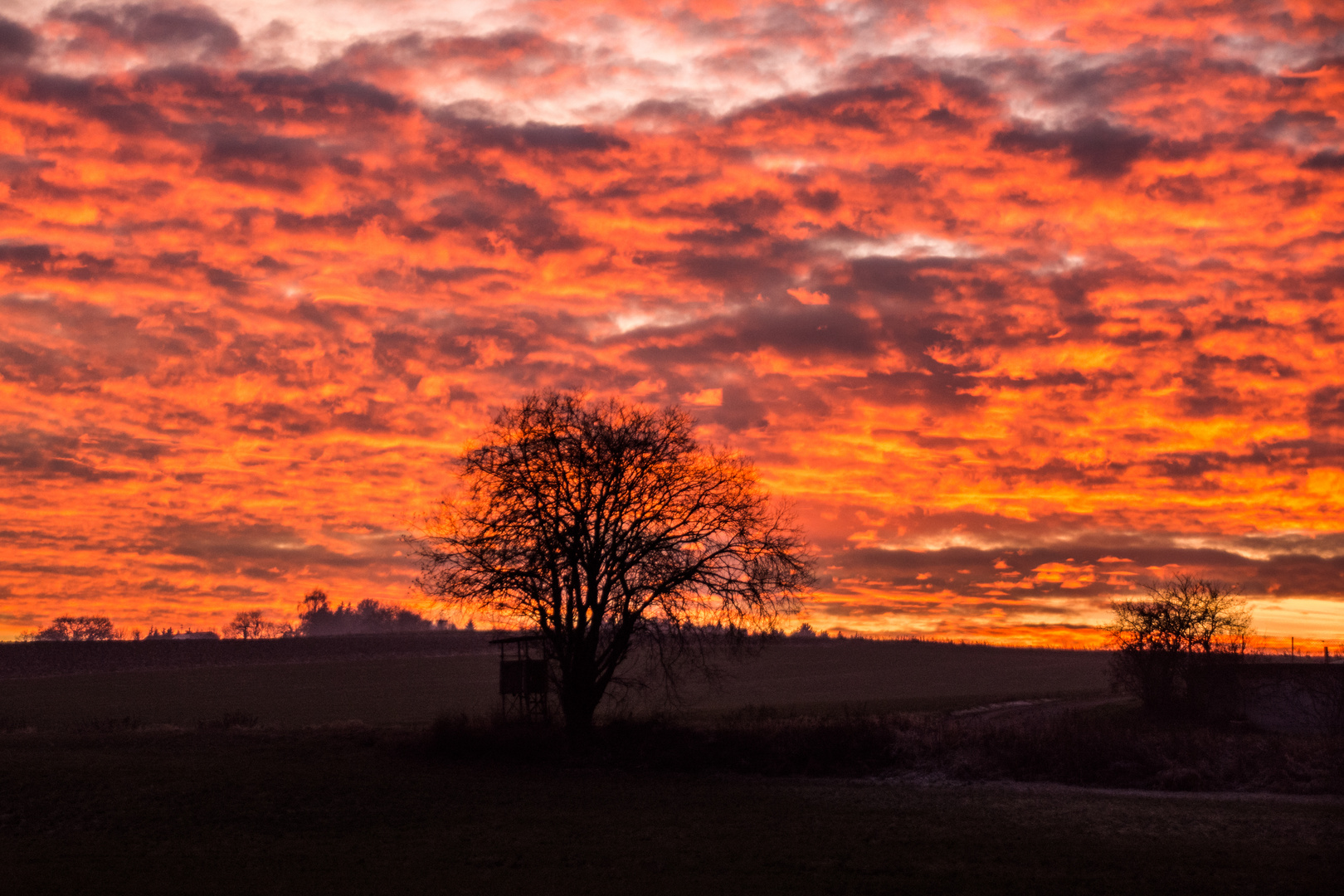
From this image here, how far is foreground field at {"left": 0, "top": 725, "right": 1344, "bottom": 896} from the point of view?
63.9 feet

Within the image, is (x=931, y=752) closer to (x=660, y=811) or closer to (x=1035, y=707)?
(x=660, y=811)

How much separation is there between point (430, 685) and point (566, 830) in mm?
66499

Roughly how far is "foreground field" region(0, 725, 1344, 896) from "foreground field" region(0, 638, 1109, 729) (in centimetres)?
2008

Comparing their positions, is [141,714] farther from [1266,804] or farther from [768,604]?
[1266,804]

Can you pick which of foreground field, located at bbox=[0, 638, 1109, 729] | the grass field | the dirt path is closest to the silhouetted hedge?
the grass field

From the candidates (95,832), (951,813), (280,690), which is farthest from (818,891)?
(280,690)

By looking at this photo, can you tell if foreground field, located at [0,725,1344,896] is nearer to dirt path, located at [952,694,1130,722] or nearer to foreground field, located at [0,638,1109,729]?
foreground field, located at [0,638,1109,729]

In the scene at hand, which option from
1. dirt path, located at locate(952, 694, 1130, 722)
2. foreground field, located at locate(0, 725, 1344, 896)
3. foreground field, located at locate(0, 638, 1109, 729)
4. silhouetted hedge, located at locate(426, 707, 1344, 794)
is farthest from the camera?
foreground field, located at locate(0, 638, 1109, 729)

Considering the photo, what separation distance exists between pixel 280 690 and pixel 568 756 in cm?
5778

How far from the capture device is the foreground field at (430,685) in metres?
68.0

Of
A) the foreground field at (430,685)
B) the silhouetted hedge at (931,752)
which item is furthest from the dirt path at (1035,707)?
the silhouetted hedge at (931,752)

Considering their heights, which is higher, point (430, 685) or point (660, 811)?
point (430, 685)

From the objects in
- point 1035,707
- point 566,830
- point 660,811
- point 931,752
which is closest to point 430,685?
point 1035,707

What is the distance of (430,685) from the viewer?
88.6 meters
